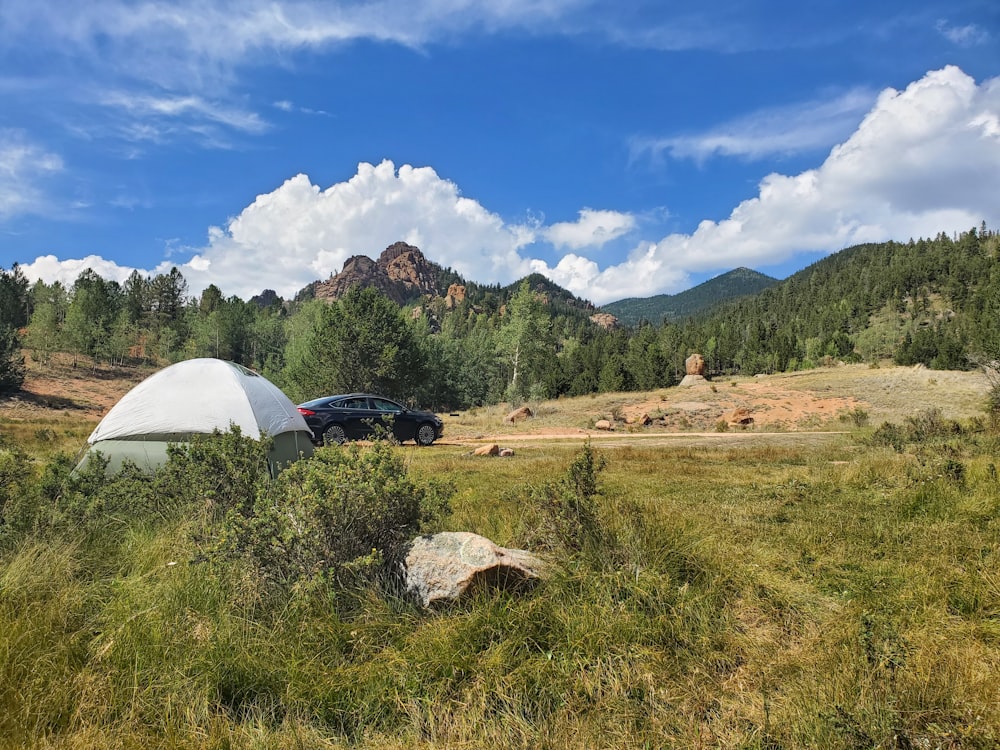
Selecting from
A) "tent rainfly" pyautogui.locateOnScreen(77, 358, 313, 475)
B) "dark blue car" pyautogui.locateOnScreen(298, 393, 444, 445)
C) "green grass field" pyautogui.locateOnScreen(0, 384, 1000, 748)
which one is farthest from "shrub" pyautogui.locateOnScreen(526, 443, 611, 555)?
"dark blue car" pyautogui.locateOnScreen(298, 393, 444, 445)

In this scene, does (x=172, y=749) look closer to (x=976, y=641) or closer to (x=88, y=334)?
(x=976, y=641)

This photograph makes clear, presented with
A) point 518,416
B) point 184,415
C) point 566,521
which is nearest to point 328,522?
point 566,521

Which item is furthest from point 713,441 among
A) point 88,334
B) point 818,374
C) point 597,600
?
point 88,334

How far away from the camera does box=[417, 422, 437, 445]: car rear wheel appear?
18.1 metres

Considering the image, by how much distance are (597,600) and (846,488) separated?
20.1ft

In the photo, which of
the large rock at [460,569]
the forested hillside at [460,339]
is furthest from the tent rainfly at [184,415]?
the forested hillside at [460,339]

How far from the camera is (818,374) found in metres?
41.8

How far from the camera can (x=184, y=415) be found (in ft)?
26.3

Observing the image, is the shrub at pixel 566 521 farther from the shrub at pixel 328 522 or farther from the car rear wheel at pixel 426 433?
the car rear wheel at pixel 426 433

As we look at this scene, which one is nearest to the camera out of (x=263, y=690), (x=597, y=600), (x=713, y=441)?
(x=263, y=690)

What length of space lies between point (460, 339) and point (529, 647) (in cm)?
7669

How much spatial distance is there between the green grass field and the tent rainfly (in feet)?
8.81

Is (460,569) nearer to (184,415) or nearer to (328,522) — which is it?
(328,522)

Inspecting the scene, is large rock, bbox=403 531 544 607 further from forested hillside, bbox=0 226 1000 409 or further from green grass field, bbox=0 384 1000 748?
forested hillside, bbox=0 226 1000 409
